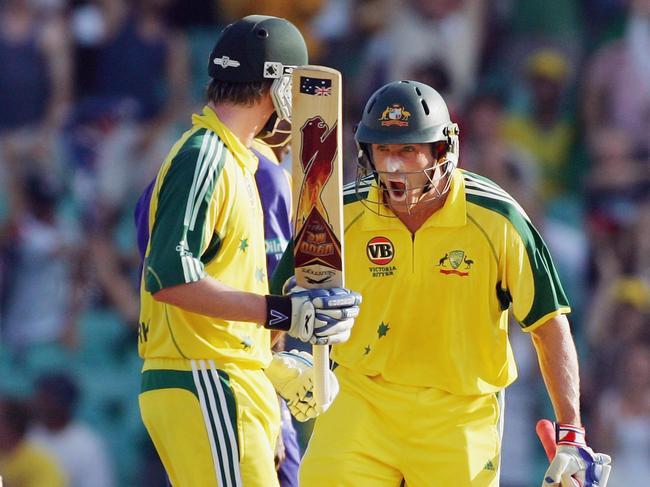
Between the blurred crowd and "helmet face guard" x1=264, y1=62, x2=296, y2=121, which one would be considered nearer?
"helmet face guard" x1=264, y1=62, x2=296, y2=121

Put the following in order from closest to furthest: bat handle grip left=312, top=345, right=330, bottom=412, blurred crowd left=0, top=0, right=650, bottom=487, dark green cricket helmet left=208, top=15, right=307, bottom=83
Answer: bat handle grip left=312, top=345, right=330, bottom=412
dark green cricket helmet left=208, top=15, right=307, bottom=83
blurred crowd left=0, top=0, right=650, bottom=487

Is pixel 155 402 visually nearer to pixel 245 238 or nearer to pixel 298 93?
pixel 245 238

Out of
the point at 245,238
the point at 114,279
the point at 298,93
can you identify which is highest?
the point at 298,93

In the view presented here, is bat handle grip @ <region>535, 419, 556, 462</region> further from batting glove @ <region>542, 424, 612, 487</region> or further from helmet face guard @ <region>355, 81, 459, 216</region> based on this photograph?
helmet face guard @ <region>355, 81, 459, 216</region>

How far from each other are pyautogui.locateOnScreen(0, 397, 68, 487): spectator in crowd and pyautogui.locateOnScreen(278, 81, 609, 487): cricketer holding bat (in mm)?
4663

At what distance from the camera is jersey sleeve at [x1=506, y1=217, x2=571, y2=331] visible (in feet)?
14.0

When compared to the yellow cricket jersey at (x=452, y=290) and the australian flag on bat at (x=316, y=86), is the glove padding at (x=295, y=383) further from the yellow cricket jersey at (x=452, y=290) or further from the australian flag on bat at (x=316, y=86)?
the australian flag on bat at (x=316, y=86)

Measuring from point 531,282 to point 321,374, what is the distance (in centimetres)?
72

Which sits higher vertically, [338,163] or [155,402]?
[338,163]

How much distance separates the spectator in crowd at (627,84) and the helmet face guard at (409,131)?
4.20 metres

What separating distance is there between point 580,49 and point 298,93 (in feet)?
16.1

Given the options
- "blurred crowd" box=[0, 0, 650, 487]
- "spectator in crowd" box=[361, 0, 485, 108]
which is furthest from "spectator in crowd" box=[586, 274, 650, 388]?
"spectator in crowd" box=[361, 0, 485, 108]

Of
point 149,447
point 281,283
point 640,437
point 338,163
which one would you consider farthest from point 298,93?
point 149,447

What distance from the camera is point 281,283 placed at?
4.50m
